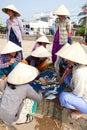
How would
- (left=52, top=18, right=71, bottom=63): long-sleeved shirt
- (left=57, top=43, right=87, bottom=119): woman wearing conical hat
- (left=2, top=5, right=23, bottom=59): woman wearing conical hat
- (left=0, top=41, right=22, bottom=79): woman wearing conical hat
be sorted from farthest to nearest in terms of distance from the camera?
1. (left=2, top=5, right=23, bottom=59): woman wearing conical hat
2. (left=52, top=18, right=71, bottom=63): long-sleeved shirt
3. (left=0, top=41, right=22, bottom=79): woman wearing conical hat
4. (left=57, top=43, right=87, bottom=119): woman wearing conical hat

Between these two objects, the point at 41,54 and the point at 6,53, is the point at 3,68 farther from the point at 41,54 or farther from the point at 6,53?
the point at 41,54

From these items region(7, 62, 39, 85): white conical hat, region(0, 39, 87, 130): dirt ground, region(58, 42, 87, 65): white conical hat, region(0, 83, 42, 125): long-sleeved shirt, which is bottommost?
region(0, 39, 87, 130): dirt ground

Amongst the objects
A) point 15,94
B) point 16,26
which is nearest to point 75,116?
point 15,94

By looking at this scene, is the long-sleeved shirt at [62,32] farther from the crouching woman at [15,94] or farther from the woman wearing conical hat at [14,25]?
the crouching woman at [15,94]

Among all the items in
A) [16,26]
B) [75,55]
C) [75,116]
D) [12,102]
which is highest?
[16,26]

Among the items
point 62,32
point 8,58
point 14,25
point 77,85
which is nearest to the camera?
point 77,85

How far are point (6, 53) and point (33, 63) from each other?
0.48m

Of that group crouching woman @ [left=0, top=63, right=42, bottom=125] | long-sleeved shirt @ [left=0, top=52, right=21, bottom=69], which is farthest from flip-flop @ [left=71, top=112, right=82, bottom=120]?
long-sleeved shirt @ [left=0, top=52, right=21, bottom=69]

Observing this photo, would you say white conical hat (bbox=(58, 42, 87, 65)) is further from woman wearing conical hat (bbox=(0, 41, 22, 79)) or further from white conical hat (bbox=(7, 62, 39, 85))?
woman wearing conical hat (bbox=(0, 41, 22, 79))

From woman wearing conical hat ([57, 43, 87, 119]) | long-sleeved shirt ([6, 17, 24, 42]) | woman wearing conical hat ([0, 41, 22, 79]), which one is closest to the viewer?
woman wearing conical hat ([57, 43, 87, 119])

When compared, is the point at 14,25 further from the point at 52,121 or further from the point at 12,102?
the point at 12,102

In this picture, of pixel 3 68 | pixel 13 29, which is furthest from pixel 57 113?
pixel 13 29

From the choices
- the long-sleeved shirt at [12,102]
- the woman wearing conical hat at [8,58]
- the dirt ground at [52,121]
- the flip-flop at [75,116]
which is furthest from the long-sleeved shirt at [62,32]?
the long-sleeved shirt at [12,102]

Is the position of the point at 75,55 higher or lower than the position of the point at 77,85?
higher
